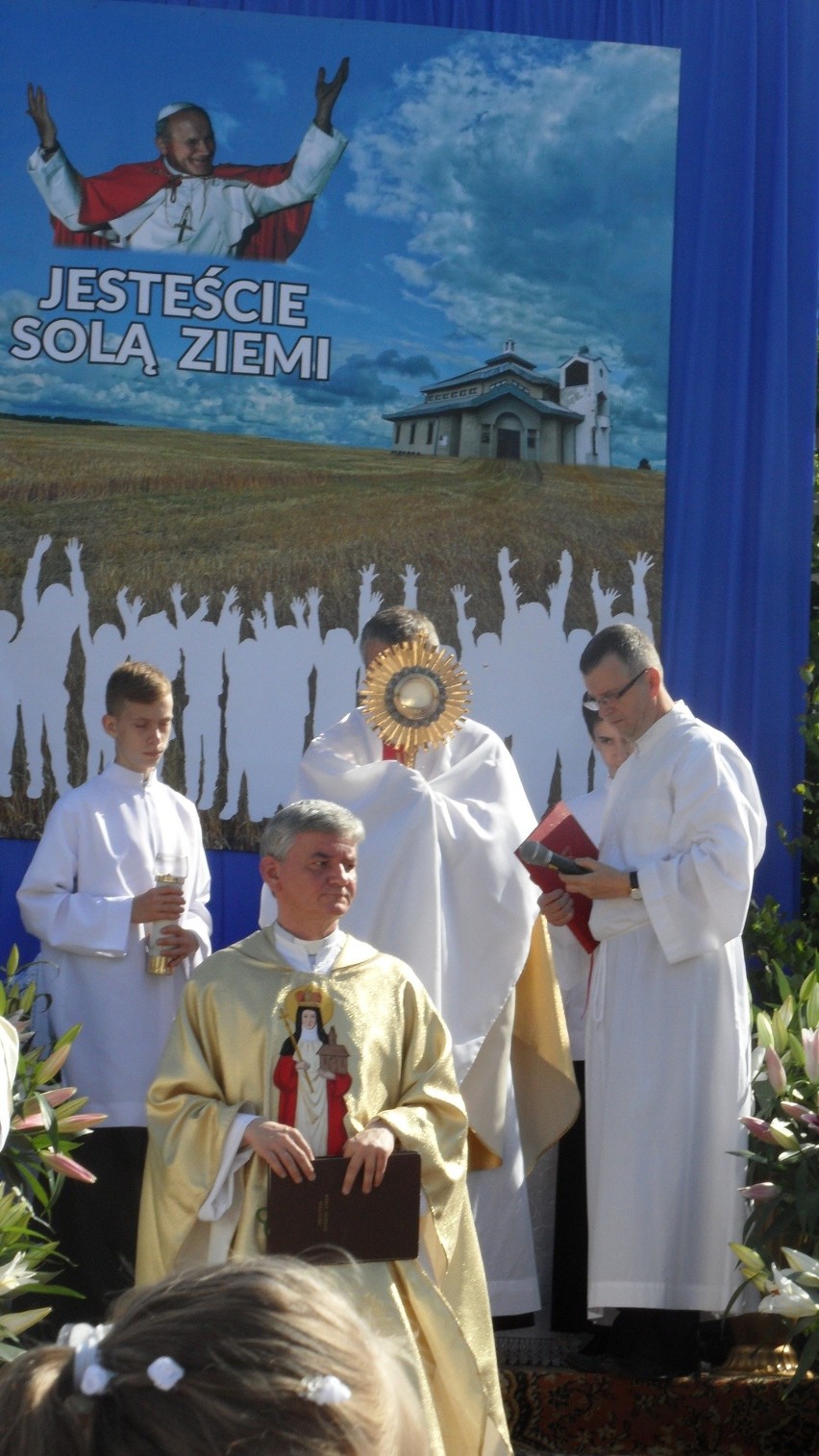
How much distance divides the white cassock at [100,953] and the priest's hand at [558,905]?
1132 mm

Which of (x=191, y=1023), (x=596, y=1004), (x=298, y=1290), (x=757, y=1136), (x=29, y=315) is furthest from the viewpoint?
(x=29, y=315)

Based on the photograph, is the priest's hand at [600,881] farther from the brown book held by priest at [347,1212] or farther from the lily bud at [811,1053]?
the brown book held by priest at [347,1212]

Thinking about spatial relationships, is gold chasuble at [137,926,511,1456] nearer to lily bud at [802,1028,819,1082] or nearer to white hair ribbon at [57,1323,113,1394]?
lily bud at [802,1028,819,1082]

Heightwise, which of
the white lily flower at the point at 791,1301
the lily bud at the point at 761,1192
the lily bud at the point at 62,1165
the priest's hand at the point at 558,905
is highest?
the priest's hand at the point at 558,905

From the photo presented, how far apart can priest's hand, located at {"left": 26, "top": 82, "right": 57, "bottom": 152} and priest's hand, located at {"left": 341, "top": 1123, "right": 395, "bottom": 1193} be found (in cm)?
462

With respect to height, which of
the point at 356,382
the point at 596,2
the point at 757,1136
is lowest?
the point at 757,1136

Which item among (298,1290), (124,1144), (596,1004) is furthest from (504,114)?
(298,1290)

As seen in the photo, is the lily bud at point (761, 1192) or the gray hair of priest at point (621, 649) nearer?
the lily bud at point (761, 1192)

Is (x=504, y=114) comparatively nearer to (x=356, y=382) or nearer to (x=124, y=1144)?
(x=356, y=382)

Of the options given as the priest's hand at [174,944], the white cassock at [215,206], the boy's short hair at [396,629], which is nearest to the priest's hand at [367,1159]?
the priest's hand at [174,944]

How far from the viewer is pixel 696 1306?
476 centimetres

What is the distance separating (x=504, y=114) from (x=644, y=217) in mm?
709

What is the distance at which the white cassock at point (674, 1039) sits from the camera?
4.79 meters

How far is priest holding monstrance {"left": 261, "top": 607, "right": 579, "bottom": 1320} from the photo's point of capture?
4.97 metres
